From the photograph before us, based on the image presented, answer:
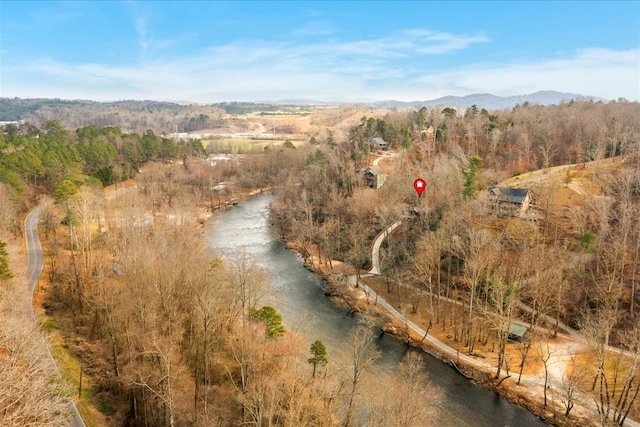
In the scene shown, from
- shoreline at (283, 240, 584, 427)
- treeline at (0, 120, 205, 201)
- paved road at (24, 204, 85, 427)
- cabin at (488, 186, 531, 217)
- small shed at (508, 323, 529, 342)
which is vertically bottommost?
shoreline at (283, 240, 584, 427)

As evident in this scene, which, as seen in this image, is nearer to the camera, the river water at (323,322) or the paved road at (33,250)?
the river water at (323,322)

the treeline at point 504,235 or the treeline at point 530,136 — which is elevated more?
the treeline at point 530,136

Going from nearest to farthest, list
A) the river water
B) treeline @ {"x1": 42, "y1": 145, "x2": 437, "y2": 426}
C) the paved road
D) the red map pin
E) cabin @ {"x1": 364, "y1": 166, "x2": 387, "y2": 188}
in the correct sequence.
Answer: treeline @ {"x1": 42, "y1": 145, "x2": 437, "y2": 426}
the river water
the paved road
the red map pin
cabin @ {"x1": 364, "y1": 166, "x2": 387, "y2": 188}

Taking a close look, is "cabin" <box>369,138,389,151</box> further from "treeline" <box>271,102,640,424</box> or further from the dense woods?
the dense woods

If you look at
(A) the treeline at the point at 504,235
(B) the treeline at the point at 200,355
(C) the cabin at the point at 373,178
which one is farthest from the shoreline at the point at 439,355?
(C) the cabin at the point at 373,178

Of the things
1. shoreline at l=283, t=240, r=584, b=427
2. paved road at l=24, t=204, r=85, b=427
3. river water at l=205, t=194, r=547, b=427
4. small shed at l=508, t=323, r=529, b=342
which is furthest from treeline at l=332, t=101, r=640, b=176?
paved road at l=24, t=204, r=85, b=427

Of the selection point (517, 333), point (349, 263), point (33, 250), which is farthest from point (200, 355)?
point (33, 250)

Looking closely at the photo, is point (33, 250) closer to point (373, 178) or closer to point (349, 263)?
point (349, 263)

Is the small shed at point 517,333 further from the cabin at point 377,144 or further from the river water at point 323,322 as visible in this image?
the cabin at point 377,144
